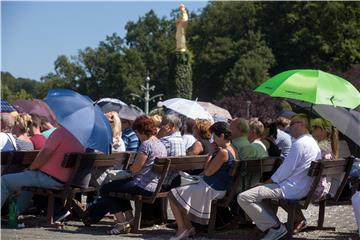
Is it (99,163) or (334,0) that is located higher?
(334,0)

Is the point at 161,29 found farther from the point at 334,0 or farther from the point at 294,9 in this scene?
the point at 334,0

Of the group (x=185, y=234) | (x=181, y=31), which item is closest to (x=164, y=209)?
(x=185, y=234)

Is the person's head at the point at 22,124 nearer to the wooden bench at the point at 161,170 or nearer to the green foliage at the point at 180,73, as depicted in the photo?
the wooden bench at the point at 161,170

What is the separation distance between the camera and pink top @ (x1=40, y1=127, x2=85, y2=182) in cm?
866

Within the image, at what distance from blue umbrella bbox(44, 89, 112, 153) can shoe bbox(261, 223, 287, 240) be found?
220 cm

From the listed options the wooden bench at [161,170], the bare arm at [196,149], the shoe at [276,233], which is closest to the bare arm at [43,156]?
the wooden bench at [161,170]

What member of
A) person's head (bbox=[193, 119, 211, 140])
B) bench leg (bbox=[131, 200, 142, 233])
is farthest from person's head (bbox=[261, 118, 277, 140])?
bench leg (bbox=[131, 200, 142, 233])

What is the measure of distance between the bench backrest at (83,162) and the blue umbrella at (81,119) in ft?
0.70

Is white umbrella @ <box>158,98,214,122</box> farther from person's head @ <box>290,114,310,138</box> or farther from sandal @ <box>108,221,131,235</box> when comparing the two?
person's head @ <box>290,114,310,138</box>

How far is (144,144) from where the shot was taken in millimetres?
8680

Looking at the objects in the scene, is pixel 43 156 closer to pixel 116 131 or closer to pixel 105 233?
pixel 105 233

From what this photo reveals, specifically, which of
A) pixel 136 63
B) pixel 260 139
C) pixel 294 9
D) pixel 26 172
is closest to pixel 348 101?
pixel 260 139

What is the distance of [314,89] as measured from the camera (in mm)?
8555

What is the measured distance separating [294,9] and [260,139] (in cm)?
5592
